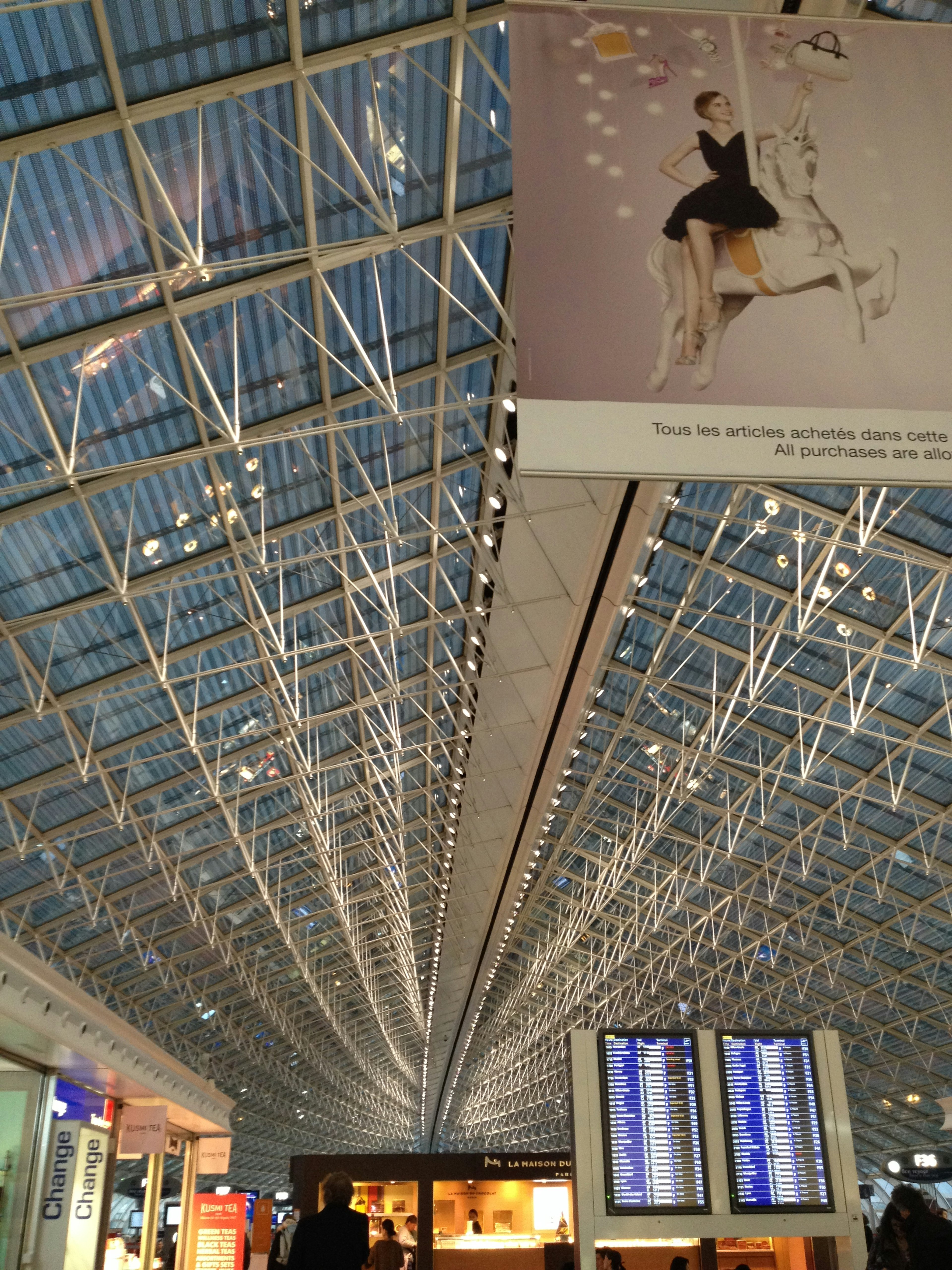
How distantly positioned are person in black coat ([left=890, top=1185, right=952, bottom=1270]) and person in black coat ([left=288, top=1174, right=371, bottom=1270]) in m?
3.26

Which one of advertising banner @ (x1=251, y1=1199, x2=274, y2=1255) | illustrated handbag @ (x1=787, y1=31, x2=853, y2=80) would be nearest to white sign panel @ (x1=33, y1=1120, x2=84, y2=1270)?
advertising banner @ (x1=251, y1=1199, x2=274, y2=1255)

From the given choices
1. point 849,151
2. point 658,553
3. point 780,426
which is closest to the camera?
point 780,426

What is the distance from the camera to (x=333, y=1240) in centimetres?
664

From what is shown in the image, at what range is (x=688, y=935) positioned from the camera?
4181 cm

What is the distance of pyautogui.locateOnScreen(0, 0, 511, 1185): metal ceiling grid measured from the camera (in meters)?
11.8

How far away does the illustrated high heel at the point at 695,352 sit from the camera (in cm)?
564

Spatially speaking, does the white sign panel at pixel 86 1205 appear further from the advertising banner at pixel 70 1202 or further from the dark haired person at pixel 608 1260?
the dark haired person at pixel 608 1260

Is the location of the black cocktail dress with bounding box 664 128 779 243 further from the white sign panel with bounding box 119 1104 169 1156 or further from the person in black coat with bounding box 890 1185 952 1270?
the white sign panel with bounding box 119 1104 169 1156

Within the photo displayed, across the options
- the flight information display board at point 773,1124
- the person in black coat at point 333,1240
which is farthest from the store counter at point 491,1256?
the person in black coat at point 333,1240

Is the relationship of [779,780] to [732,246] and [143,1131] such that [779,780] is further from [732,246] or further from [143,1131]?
[732,246]

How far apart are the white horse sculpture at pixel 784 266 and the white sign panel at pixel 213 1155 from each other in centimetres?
3013

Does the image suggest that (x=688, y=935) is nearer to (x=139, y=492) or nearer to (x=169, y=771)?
(x=169, y=771)

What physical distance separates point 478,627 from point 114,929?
17.9 metres

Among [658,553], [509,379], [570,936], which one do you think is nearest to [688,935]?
[570,936]
